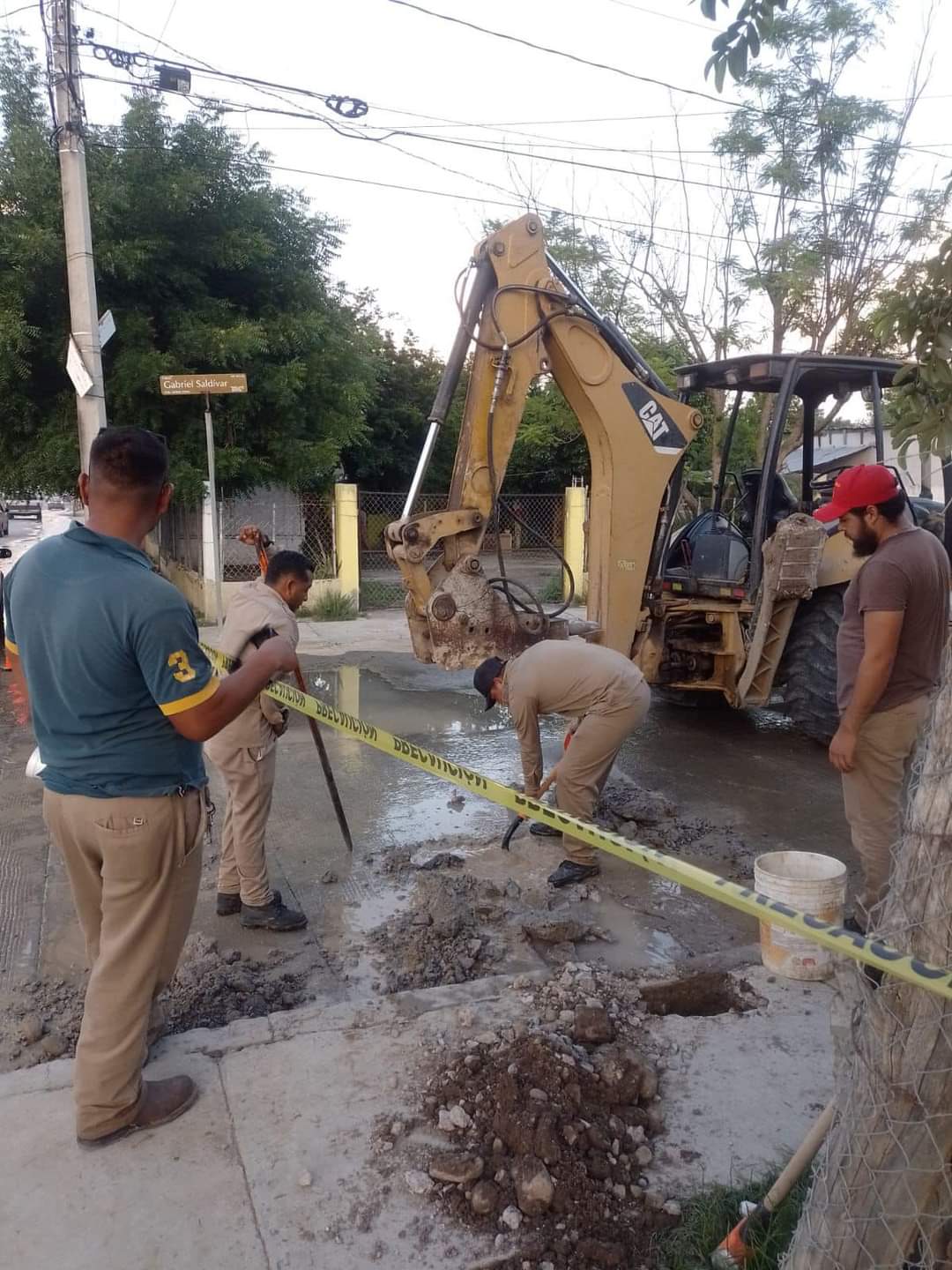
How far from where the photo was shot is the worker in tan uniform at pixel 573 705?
179 inches

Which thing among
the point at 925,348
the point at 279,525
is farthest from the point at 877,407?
the point at 279,525

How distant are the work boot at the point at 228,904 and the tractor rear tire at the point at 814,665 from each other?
12.1ft

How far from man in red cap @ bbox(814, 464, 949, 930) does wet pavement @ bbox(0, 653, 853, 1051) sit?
2.47 ft

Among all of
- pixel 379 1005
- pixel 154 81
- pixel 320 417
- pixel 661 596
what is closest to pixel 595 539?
pixel 661 596

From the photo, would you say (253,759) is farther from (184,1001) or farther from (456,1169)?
(456,1169)

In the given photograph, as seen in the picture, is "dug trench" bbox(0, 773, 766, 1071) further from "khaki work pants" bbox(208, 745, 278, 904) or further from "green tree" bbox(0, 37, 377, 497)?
"green tree" bbox(0, 37, 377, 497)

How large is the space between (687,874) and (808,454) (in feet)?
17.8

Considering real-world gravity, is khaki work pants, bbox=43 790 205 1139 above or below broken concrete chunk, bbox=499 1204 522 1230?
above

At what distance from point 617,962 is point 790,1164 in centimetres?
172

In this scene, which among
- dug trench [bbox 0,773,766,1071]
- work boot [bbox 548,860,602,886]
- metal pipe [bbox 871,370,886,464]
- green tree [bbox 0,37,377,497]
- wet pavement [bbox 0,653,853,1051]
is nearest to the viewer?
dug trench [bbox 0,773,766,1071]

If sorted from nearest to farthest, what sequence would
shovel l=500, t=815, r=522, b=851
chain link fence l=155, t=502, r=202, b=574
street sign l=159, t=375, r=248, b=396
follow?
1. shovel l=500, t=815, r=522, b=851
2. street sign l=159, t=375, r=248, b=396
3. chain link fence l=155, t=502, r=202, b=574

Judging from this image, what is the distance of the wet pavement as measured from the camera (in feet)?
12.8

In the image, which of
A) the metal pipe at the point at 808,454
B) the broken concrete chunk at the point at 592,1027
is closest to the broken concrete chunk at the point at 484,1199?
the broken concrete chunk at the point at 592,1027

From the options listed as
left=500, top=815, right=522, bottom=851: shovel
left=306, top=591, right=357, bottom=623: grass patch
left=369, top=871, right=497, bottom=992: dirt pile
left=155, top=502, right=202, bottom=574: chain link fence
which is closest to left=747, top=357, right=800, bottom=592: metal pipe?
left=500, top=815, right=522, bottom=851: shovel
